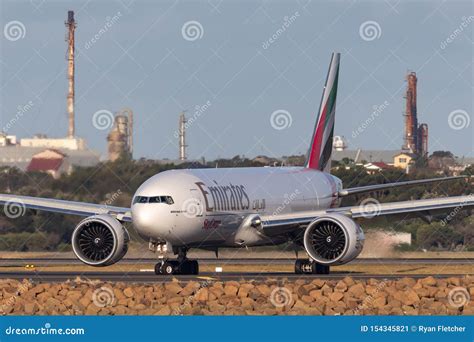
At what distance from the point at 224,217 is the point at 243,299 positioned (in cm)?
1510

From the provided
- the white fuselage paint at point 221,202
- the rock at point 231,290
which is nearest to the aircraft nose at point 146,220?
the white fuselage paint at point 221,202

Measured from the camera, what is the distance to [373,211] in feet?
154

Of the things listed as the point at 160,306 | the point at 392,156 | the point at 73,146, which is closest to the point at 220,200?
the point at 160,306

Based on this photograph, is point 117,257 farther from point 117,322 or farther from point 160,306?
point 117,322

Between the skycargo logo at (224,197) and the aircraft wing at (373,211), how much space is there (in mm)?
988

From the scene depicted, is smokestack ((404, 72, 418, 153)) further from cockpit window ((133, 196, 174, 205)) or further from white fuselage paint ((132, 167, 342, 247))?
cockpit window ((133, 196, 174, 205))

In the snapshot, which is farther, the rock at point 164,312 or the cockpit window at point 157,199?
the cockpit window at point 157,199

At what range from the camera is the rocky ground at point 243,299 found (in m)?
29.9

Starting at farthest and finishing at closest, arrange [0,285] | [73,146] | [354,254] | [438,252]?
1. [73,146]
2. [438,252]
3. [354,254]
4. [0,285]

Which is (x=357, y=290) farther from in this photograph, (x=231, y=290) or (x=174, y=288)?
(x=174, y=288)

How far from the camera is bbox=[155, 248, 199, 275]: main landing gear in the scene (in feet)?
146

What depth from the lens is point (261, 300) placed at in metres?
31.2

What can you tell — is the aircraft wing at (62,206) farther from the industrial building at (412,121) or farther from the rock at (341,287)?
the industrial building at (412,121)

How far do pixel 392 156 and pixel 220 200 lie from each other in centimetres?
8785
